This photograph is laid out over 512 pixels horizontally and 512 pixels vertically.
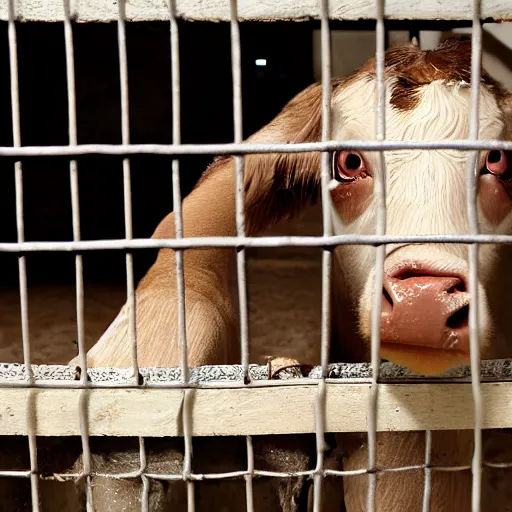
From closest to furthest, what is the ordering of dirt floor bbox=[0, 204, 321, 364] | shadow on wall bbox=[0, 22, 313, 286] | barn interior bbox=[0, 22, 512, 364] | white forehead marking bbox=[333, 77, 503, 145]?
white forehead marking bbox=[333, 77, 503, 145] < dirt floor bbox=[0, 204, 321, 364] < barn interior bbox=[0, 22, 512, 364] < shadow on wall bbox=[0, 22, 313, 286]

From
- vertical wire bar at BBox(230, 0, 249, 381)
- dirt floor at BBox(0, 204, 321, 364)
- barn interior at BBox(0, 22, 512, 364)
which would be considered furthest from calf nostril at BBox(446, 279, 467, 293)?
barn interior at BBox(0, 22, 512, 364)

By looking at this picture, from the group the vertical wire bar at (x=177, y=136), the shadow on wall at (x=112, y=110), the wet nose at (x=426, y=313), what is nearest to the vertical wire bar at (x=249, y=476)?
the vertical wire bar at (x=177, y=136)

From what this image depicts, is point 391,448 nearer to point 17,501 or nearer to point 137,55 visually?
point 17,501

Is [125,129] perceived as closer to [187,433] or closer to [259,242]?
[259,242]

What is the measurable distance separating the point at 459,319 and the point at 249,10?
46 centimetres

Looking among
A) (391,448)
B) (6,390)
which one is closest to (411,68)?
(391,448)

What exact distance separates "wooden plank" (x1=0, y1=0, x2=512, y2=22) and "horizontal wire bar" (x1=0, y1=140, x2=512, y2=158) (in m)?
0.16

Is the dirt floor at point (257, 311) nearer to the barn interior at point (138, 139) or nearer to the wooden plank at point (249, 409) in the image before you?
the barn interior at point (138, 139)

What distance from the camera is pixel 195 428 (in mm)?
872

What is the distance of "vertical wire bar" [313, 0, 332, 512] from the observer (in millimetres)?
→ 802

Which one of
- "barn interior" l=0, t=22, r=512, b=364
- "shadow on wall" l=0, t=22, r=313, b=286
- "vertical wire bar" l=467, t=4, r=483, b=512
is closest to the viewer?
"vertical wire bar" l=467, t=4, r=483, b=512

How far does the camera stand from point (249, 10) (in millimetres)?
828

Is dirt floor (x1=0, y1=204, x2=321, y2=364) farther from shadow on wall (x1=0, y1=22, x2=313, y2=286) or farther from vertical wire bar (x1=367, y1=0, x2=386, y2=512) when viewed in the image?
vertical wire bar (x1=367, y1=0, x2=386, y2=512)

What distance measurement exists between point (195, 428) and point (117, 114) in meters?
2.85
